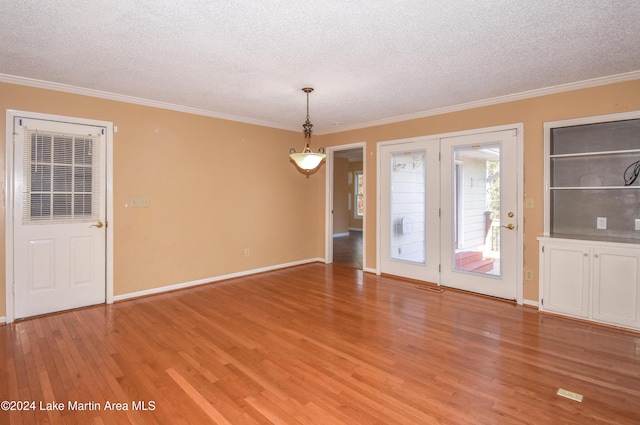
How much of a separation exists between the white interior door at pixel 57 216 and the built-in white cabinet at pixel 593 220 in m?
5.55

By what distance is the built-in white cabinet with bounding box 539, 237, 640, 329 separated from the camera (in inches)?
134

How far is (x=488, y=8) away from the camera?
2.30 meters

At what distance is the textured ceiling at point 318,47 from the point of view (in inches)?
91.4

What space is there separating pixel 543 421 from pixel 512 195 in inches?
116

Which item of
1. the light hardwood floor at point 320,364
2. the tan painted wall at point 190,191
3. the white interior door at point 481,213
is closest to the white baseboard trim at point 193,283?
the tan painted wall at point 190,191

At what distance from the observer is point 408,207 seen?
5.44 m

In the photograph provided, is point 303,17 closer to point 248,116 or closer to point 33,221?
point 248,116

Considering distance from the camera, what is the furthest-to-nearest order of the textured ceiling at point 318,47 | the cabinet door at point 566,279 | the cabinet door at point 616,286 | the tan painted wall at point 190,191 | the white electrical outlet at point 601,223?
the tan painted wall at point 190,191 < the white electrical outlet at point 601,223 < the cabinet door at point 566,279 < the cabinet door at point 616,286 < the textured ceiling at point 318,47

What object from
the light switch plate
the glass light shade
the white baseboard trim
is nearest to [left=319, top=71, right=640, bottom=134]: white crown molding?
the glass light shade

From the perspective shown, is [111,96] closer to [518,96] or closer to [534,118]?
[518,96]

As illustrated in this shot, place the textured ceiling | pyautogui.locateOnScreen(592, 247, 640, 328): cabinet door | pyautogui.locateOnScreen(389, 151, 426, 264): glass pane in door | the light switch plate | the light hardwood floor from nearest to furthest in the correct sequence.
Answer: the light hardwood floor
the textured ceiling
pyautogui.locateOnScreen(592, 247, 640, 328): cabinet door
the light switch plate
pyautogui.locateOnScreen(389, 151, 426, 264): glass pane in door

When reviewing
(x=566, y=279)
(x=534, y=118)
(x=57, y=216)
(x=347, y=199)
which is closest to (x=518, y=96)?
(x=534, y=118)

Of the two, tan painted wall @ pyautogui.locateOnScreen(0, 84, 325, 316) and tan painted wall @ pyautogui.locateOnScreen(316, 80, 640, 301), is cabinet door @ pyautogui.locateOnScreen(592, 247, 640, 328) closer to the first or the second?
tan painted wall @ pyautogui.locateOnScreen(316, 80, 640, 301)

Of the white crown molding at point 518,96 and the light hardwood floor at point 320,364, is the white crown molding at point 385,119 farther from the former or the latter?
the light hardwood floor at point 320,364
